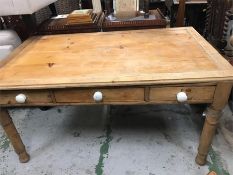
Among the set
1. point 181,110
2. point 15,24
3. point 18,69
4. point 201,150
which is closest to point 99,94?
point 18,69

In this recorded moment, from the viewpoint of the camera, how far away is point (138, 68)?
1071mm

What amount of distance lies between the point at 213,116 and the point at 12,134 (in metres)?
1.10

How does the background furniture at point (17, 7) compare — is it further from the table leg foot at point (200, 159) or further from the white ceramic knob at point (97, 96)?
the table leg foot at point (200, 159)

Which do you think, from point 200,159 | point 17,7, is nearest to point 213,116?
point 200,159

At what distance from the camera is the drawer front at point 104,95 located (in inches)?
41.4

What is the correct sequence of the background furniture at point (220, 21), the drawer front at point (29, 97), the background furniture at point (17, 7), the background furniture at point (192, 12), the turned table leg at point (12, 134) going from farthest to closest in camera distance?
the background furniture at point (192, 12)
the background furniture at point (220, 21)
the background furniture at point (17, 7)
the turned table leg at point (12, 134)
the drawer front at point (29, 97)

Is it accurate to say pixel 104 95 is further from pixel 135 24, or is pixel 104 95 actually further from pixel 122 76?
pixel 135 24

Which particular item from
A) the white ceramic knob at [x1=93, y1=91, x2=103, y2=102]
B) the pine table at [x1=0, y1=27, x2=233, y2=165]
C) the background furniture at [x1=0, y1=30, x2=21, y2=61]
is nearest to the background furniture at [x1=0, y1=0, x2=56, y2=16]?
the background furniture at [x1=0, y1=30, x2=21, y2=61]

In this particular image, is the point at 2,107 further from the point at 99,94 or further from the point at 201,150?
the point at 201,150

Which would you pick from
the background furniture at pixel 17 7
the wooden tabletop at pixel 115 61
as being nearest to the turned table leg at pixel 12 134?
the wooden tabletop at pixel 115 61

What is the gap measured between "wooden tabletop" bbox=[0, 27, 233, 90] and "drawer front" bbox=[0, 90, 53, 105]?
7cm

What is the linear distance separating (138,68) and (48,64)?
1.58 feet

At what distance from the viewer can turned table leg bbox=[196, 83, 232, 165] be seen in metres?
0.99

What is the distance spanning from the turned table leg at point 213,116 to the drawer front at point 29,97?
0.79 m
